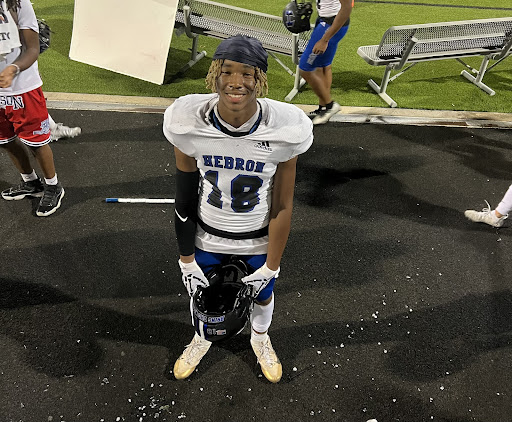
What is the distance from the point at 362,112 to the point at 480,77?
221cm

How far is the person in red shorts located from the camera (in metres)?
2.98

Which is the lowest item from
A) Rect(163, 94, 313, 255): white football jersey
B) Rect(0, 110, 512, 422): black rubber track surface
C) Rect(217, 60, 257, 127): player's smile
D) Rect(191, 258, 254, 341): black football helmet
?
Rect(0, 110, 512, 422): black rubber track surface

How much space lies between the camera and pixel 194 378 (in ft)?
8.78

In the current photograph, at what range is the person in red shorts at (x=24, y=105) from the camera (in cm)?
298

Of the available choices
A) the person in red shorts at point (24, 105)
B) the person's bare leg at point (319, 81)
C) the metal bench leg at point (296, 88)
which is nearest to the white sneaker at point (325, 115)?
the person's bare leg at point (319, 81)

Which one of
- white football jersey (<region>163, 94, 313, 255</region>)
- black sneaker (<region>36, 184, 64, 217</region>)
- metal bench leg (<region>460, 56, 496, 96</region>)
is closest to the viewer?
white football jersey (<region>163, 94, 313, 255</region>)

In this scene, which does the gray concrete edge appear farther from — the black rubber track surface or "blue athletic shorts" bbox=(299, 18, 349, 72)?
the black rubber track surface

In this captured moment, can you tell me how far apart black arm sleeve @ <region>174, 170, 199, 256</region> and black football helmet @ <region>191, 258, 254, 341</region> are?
216mm

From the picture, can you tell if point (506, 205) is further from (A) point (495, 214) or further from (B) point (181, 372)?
(B) point (181, 372)

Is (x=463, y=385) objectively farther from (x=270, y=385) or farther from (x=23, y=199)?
(x=23, y=199)

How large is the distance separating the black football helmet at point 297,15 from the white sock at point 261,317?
3798 millimetres

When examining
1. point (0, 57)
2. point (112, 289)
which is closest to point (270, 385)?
point (112, 289)

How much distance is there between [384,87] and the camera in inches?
237

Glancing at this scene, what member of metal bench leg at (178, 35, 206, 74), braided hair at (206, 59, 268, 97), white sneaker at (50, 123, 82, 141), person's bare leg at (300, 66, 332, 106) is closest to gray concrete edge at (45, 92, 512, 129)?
person's bare leg at (300, 66, 332, 106)
